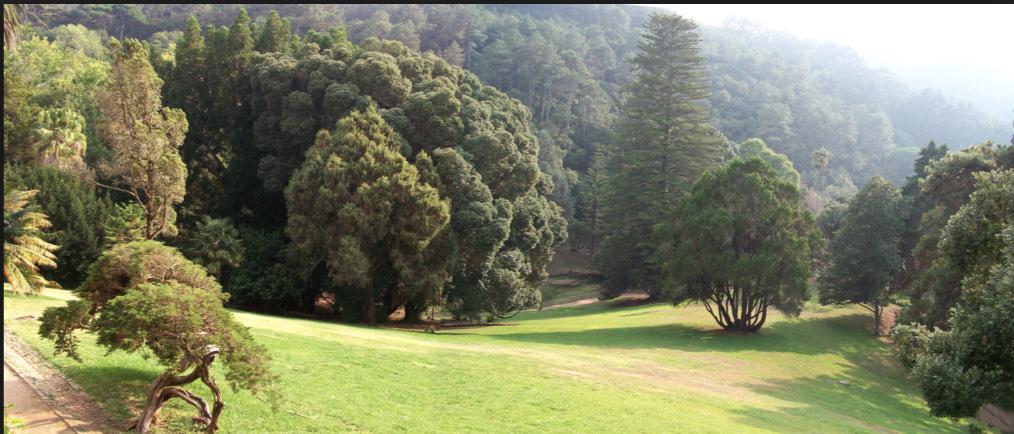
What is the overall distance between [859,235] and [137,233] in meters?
34.4

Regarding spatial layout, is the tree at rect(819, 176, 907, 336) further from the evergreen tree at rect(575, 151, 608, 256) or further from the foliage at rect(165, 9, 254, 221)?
the foliage at rect(165, 9, 254, 221)

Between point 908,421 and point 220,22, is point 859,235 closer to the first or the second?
point 908,421

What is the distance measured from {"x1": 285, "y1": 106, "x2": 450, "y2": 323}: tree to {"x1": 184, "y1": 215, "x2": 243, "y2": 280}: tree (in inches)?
102

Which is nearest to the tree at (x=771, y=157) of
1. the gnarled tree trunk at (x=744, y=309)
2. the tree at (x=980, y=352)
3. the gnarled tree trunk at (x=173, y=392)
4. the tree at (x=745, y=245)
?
the tree at (x=745, y=245)

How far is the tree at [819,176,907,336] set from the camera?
111ft

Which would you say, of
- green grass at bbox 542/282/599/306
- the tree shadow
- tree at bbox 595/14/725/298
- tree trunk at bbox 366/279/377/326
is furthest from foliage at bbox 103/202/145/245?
green grass at bbox 542/282/599/306

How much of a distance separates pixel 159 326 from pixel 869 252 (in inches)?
1369

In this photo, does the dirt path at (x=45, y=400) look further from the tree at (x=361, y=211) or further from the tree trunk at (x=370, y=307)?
the tree trunk at (x=370, y=307)

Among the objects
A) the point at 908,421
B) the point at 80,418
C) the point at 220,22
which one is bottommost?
the point at 908,421

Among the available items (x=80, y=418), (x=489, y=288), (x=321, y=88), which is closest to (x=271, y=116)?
(x=321, y=88)

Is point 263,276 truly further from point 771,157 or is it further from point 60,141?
point 771,157

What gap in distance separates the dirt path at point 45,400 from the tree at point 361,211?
52.5 feet

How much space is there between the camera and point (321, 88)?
32.8 m

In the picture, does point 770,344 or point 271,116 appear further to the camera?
point 271,116
